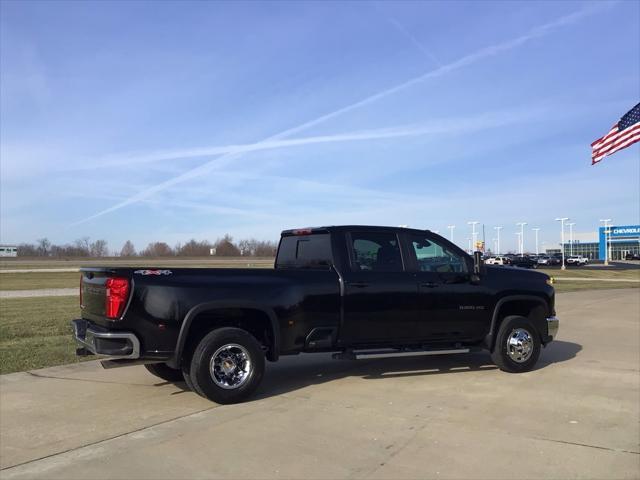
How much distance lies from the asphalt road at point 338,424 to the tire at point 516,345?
0.57ft

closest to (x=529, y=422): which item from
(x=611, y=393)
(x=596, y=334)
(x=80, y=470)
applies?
(x=611, y=393)

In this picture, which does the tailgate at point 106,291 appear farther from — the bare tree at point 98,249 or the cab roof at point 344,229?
the bare tree at point 98,249

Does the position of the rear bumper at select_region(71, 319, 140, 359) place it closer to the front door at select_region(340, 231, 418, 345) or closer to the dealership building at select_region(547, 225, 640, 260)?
the front door at select_region(340, 231, 418, 345)

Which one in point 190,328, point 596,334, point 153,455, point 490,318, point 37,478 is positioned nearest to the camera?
point 37,478

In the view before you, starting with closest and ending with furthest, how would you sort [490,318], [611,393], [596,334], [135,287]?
[135,287] < [611,393] < [490,318] < [596,334]

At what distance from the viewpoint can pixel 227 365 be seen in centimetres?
623

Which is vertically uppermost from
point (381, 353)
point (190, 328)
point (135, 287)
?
point (135, 287)

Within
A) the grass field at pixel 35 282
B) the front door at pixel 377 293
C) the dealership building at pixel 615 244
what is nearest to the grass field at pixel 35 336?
the front door at pixel 377 293

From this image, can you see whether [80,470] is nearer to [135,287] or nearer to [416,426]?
[135,287]

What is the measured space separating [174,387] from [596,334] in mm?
8639

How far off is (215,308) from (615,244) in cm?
12996

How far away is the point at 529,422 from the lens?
5.52m

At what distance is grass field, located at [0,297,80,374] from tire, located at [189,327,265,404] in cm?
358

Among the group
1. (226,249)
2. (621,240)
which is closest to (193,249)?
(226,249)
